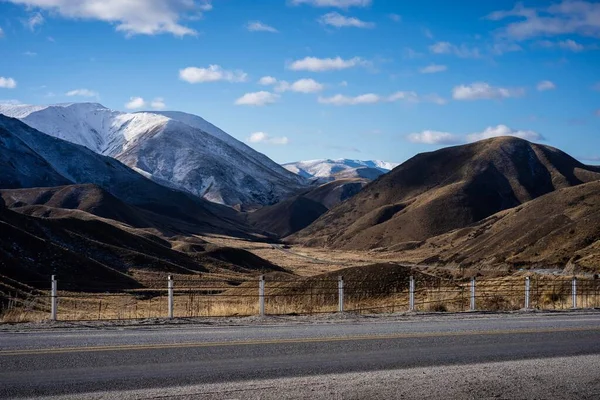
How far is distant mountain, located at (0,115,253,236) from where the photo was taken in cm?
14870

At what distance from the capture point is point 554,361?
468 inches

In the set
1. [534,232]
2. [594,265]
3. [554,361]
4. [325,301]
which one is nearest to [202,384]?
[554,361]

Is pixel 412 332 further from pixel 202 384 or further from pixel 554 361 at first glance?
pixel 202 384

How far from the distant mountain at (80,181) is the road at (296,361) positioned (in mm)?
117308

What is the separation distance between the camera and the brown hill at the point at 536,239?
192ft

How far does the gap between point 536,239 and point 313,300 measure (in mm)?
47178

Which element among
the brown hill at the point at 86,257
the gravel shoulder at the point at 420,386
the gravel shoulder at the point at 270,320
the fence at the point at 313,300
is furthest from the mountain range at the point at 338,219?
the gravel shoulder at the point at 420,386

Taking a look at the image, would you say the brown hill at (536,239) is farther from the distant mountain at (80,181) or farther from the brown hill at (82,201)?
the distant mountain at (80,181)

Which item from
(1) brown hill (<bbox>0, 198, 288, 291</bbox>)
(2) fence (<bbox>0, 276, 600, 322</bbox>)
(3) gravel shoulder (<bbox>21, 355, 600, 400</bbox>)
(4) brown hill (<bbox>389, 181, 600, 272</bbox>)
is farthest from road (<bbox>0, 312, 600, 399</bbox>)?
(4) brown hill (<bbox>389, 181, 600, 272</bbox>)

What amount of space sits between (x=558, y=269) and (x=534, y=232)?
21.5 m

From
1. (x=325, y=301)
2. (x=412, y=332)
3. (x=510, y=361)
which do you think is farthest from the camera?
(x=325, y=301)

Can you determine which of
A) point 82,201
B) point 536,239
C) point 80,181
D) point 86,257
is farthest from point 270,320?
point 80,181

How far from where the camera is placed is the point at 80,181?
621 ft

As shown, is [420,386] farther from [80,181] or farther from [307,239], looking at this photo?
[80,181]
